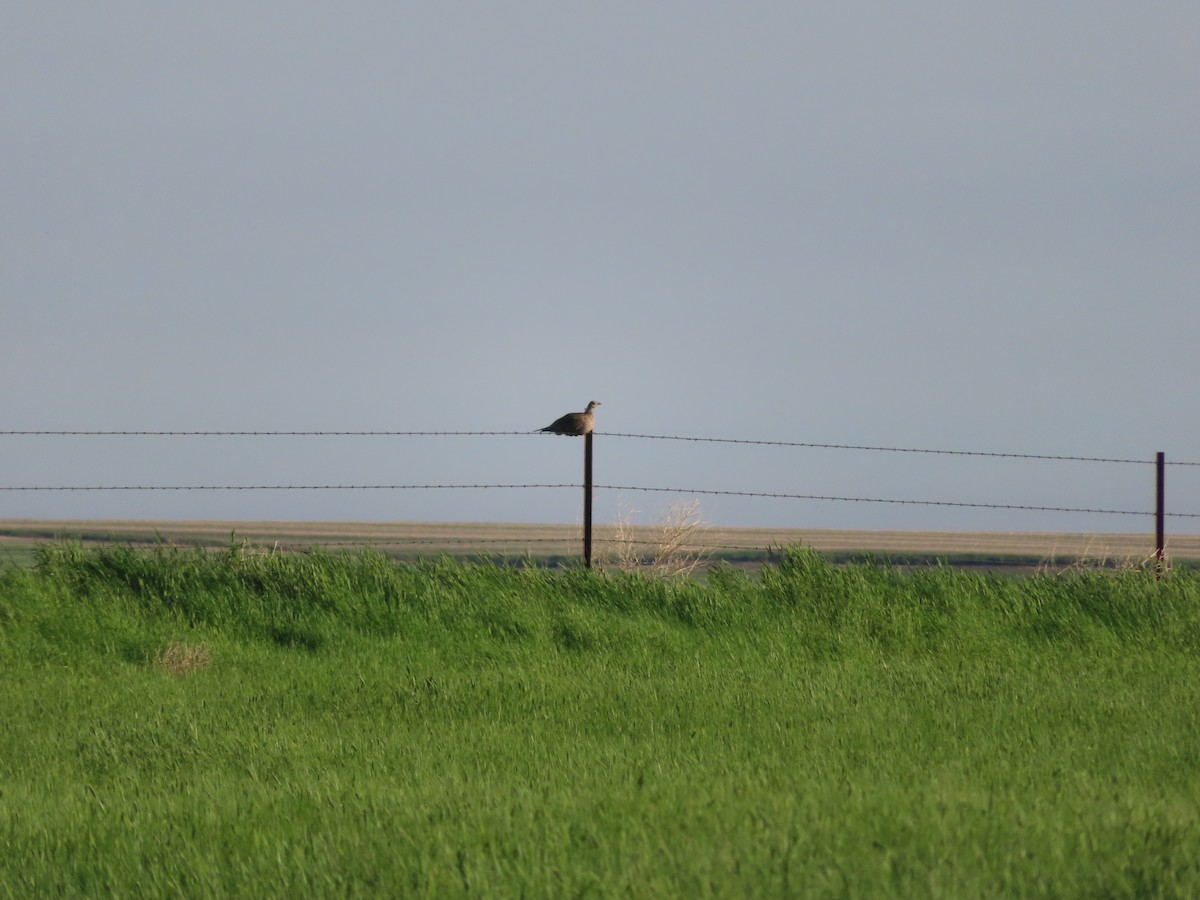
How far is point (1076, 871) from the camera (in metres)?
3.35

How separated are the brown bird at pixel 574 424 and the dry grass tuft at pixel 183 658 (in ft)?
12.4

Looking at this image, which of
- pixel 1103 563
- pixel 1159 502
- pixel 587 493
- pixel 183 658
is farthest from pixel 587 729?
pixel 1159 502

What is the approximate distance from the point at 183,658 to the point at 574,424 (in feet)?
13.4

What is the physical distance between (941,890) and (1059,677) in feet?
15.7

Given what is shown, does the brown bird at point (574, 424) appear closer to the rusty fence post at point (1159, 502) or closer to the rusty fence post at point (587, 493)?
the rusty fence post at point (587, 493)

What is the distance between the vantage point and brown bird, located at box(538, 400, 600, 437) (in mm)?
10703

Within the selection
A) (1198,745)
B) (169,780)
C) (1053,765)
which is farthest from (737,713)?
(169,780)

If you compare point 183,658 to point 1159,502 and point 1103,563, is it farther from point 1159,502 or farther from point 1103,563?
point 1159,502

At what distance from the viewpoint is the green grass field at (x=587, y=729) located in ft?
11.7

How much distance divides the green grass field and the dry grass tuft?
0.03 m

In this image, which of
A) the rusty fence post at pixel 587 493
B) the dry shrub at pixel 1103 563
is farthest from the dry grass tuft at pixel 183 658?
the dry shrub at pixel 1103 563

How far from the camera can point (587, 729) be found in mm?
6176

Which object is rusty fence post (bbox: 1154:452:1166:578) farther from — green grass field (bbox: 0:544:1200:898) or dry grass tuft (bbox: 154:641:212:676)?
dry grass tuft (bbox: 154:641:212:676)

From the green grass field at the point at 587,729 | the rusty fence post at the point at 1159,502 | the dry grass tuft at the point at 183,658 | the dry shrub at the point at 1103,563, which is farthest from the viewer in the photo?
the rusty fence post at the point at 1159,502
